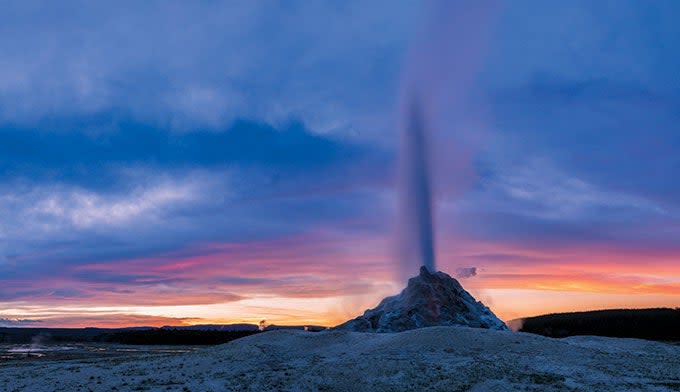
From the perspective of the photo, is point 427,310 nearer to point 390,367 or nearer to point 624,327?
point 390,367

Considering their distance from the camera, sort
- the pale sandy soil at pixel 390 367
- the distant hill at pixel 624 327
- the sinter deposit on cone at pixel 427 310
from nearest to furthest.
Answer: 1. the pale sandy soil at pixel 390 367
2. the sinter deposit on cone at pixel 427 310
3. the distant hill at pixel 624 327

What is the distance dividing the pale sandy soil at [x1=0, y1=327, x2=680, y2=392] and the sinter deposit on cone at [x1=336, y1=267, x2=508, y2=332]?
10517 mm

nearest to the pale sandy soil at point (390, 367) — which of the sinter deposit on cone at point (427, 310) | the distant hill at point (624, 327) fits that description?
the sinter deposit on cone at point (427, 310)

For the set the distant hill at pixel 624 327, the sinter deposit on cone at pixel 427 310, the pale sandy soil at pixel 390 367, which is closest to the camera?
the pale sandy soil at pixel 390 367

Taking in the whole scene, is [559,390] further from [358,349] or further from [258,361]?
[258,361]

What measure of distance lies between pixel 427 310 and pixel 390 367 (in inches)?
822

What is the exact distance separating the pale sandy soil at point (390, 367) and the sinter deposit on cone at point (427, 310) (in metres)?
10.5

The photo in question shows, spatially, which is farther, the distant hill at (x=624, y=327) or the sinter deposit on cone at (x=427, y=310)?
the distant hill at (x=624, y=327)

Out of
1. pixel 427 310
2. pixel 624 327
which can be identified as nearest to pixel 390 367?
pixel 427 310

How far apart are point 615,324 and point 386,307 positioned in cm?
7157

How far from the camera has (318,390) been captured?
30.3 meters

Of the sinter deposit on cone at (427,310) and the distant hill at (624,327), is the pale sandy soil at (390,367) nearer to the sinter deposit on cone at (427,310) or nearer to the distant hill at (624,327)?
the sinter deposit on cone at (427,310)

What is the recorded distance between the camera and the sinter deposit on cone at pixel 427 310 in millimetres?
52750

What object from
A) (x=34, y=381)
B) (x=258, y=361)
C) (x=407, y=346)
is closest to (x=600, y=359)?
(x=407, y=346)
